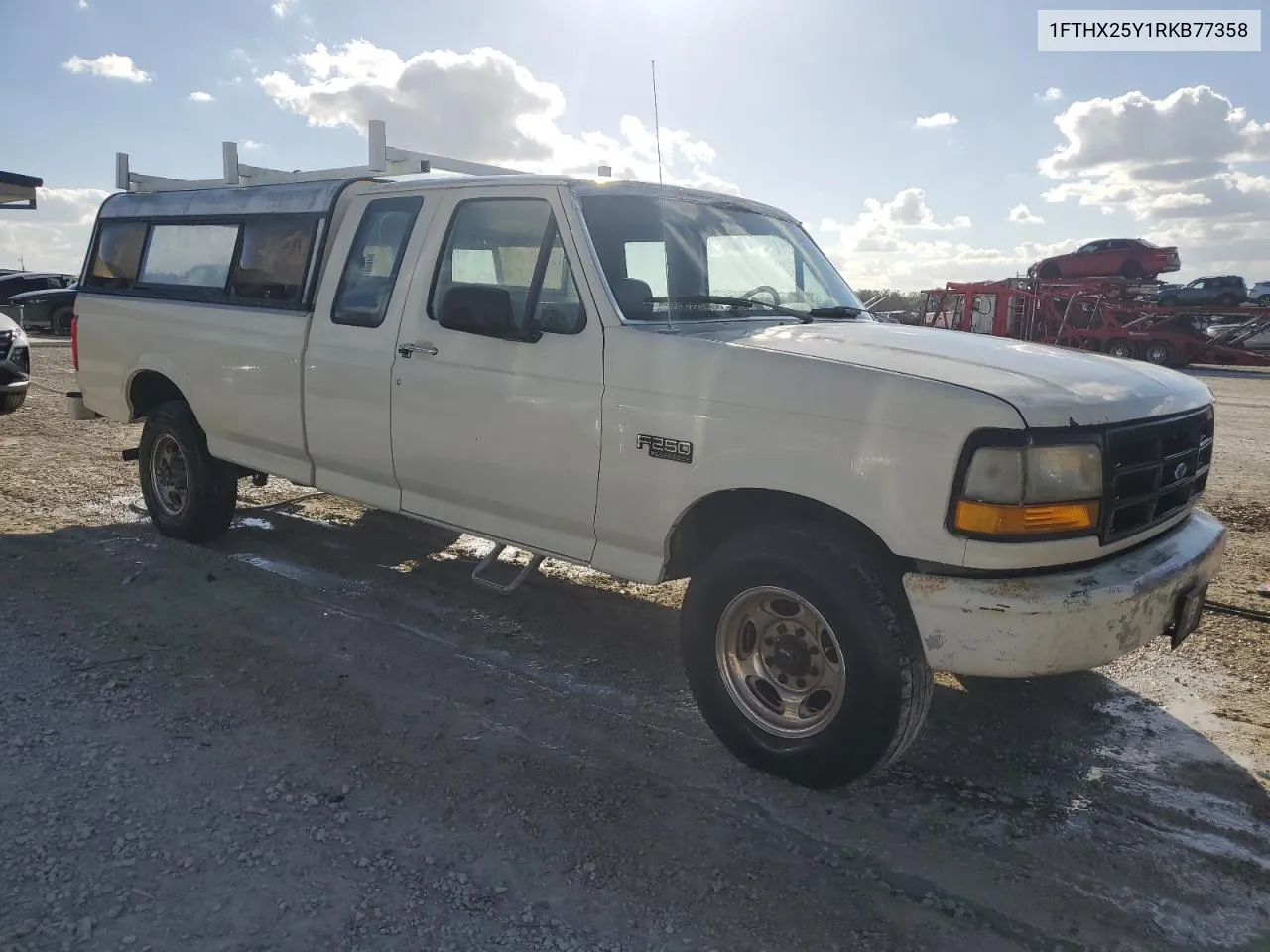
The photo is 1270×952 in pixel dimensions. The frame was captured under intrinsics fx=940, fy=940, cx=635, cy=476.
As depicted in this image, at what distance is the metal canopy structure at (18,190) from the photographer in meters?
15.1

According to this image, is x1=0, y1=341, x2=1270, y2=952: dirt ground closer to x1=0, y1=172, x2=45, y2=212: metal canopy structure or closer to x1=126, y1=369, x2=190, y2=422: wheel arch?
x1=126, y1=369, x2=190, y2=422: wheel arch

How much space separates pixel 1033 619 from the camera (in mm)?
2801

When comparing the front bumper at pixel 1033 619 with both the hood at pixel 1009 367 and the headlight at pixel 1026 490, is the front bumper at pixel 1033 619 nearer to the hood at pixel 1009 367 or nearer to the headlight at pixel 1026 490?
the headlight at pixel 1026 490

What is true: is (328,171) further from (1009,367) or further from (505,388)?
(1009,367)

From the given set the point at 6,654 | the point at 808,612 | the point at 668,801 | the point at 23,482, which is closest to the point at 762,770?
the point at 668,801

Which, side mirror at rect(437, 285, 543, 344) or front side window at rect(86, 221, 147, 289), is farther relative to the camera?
front side window at rect(86, 221, 147, 289)

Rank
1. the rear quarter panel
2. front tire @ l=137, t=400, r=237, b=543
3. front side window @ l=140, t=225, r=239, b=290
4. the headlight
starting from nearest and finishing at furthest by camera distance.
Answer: the headlight → the rear quarter panel → front side window @ l=140, t=225, r=239, b=290 → front tire @ l=137, t=400, r=237, b=543

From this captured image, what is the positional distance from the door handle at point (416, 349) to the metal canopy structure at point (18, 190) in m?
14.4

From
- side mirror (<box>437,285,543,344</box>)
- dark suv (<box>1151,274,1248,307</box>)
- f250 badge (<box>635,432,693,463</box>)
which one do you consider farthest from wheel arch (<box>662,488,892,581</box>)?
dark suv (<box>1151,274,1248,307</box>)

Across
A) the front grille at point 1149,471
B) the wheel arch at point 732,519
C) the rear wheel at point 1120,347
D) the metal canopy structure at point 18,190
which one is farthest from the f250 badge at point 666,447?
the rear wheel at point 1120,347

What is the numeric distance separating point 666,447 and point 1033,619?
1.36 meters

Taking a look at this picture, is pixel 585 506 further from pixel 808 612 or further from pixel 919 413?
pixel 919 413

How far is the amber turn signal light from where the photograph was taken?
280 cm

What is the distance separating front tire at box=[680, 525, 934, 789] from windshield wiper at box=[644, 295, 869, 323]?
1.08 m
